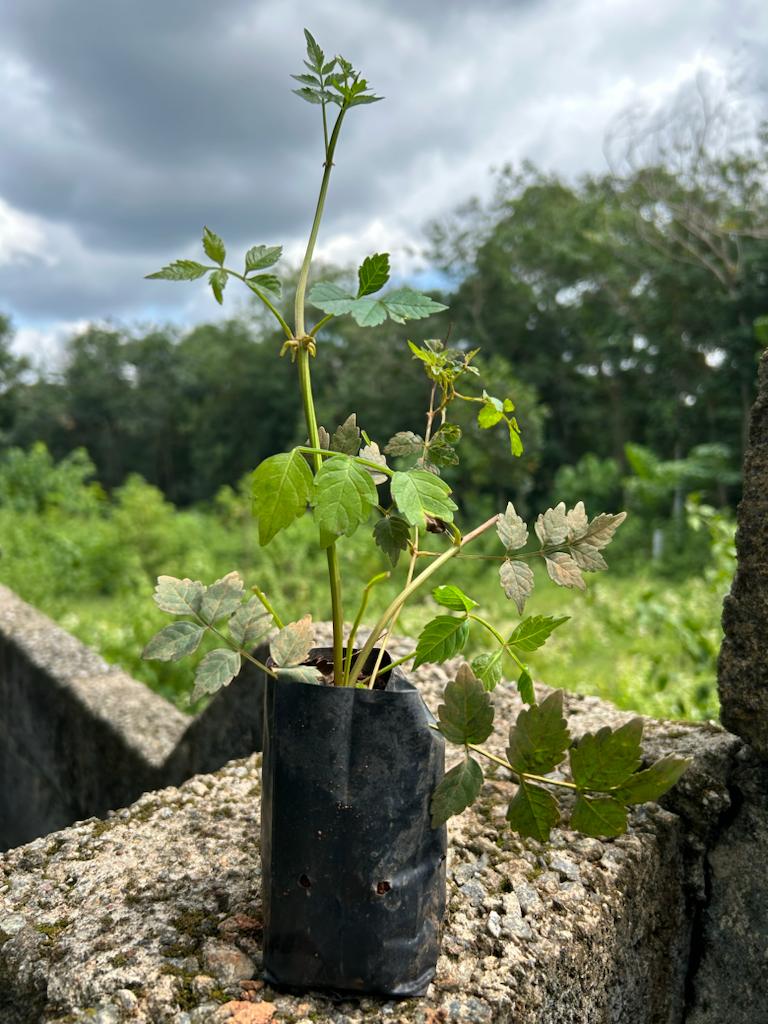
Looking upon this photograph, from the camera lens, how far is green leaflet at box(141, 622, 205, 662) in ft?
3.19

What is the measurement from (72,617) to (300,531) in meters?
2.32

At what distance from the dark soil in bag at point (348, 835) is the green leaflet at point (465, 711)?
0.10 feet

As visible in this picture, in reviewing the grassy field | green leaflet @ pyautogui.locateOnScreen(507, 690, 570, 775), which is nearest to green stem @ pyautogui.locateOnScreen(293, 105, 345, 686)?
green leaflet @ pyautogui.locateOnScreen(507, 690, 570, 775)

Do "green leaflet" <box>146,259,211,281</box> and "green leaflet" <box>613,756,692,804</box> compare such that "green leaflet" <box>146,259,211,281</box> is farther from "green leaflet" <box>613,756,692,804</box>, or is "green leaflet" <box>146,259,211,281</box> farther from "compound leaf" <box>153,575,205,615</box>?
"green leaflet" <box>613,756,692,804</box>

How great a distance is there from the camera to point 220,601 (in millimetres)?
1045

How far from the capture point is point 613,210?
16938mm

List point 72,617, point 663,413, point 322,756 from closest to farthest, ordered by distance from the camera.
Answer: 1. point 322,756
2. point 72,617
3. point 663,413

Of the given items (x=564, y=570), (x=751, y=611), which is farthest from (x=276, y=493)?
(x=751, y=611)

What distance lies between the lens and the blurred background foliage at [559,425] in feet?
21.3

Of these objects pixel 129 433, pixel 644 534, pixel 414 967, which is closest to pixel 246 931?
pixel 414 967

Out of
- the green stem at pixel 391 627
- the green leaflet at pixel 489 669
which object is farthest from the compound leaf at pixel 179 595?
the green leaflet at pixel 489 669

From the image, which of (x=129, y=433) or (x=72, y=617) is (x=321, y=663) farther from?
(x=129, y=433)

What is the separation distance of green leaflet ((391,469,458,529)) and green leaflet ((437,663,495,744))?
0.22 metres

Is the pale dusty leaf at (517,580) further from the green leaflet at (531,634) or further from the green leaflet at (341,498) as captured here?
the green leaflet at (341,498)
